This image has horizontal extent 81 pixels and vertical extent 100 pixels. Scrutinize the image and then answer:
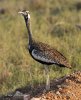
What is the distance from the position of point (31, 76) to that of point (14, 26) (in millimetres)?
5771

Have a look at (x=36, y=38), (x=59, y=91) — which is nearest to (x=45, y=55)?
(x=59, y=91)

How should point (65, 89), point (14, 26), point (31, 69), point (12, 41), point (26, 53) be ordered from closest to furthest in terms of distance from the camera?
point (65, 89) → point (31, 69) → point (26, 53) → point (12, 41) → point (14, 26)

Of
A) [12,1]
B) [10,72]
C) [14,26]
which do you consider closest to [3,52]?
[10,72]

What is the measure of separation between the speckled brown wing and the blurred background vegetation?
47.6 inches

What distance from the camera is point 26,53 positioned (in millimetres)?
11562

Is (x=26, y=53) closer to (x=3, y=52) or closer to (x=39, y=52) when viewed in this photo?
(x=3, y=52)

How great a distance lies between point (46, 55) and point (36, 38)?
5.16 metres

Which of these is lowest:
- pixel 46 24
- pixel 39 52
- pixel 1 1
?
pixel 1 1

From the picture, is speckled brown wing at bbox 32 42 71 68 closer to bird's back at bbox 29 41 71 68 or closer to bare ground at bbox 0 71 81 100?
bird's back at bbox 29 41 71 68

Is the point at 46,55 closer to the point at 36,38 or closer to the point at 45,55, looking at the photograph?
the point at 45,55

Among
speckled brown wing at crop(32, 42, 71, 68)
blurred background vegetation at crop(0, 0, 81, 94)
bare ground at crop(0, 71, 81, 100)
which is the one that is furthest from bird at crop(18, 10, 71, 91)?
blurred background vegetation at crop(0, 0, 81, 94)

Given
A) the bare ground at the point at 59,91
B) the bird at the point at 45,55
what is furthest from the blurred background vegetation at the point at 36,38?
the bird at the point at 45,55

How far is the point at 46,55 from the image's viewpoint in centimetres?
790

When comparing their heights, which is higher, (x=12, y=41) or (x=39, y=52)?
(x=39, y=52)
